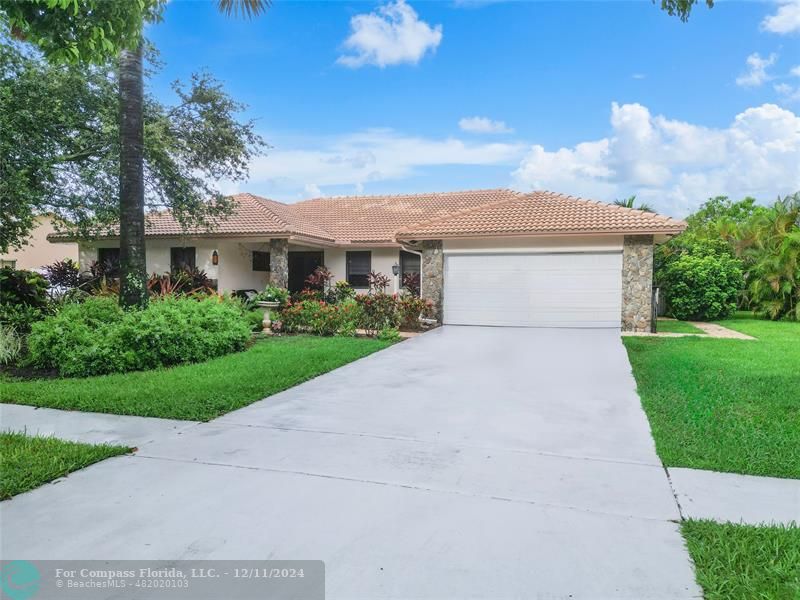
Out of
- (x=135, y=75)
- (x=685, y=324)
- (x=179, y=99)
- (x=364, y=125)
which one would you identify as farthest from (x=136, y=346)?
(x=685, y=324)

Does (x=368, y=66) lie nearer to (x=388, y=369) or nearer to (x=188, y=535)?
(x=388, y=369)

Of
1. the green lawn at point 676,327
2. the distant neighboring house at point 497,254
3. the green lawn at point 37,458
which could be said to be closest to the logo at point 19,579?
the green lawn at point 37,458

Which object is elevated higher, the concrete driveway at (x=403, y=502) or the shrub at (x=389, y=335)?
the concrete driveway at (x=403, y=502)

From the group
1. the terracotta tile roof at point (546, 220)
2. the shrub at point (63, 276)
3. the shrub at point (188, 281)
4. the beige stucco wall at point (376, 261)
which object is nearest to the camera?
the terracotta tile roof at point (546, 220)

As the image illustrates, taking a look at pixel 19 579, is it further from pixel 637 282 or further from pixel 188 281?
pixel 188 281

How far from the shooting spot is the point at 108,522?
318 centimetres

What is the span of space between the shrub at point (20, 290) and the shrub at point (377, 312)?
730cm

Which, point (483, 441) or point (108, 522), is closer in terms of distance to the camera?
point (108, 522)

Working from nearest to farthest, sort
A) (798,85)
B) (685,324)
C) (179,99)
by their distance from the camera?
(798,85) → (179,99) → (685,324)

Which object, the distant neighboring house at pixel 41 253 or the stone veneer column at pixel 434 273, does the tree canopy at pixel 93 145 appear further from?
the distant neighboring house at pixel 41 253

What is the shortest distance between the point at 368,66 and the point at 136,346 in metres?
10.7

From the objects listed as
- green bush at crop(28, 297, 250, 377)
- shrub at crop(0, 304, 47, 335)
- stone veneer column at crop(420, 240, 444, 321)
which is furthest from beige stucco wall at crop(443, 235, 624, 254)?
shrub at crop(0, 304, 47, 335)

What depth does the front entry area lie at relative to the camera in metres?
20.3

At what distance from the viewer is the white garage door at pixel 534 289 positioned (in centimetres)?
1415
